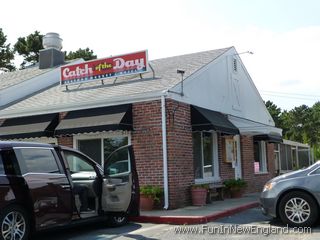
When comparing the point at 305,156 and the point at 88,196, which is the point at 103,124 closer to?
the point at 88,196

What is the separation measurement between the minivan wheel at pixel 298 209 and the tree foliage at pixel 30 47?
33799 millimetres

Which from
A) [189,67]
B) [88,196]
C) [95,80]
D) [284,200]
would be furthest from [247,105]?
[88,196]

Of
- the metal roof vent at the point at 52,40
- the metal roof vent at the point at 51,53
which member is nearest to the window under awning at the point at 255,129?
the metal roof vent at the point at 51,53

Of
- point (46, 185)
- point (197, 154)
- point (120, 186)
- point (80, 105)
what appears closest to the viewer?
point (46, 185)

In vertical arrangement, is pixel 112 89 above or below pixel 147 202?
above

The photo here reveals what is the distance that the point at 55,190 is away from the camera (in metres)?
7.85

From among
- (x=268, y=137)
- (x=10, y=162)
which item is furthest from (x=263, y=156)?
(x=10, y=162)

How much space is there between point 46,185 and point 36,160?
1.59 ft

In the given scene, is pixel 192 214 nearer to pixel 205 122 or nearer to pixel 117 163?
pixel 117 163

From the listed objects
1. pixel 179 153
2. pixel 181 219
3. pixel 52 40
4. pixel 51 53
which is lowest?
pixel 181 219

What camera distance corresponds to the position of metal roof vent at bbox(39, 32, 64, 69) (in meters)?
20.7

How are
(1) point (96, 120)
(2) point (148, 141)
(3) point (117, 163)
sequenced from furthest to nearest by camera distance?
Answer: (1) point (96, 120), (2) point (148, 141), (3) point (117, 163)

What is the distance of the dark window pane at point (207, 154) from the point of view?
14.4 m

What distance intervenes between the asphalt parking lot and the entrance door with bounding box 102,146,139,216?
48cm
